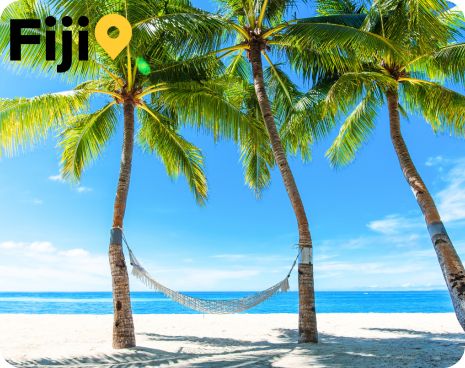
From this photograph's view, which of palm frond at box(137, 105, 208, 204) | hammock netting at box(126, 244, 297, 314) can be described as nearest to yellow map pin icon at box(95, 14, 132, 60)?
palm frond at box(137, 105, 208, 204)

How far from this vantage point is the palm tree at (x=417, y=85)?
435cm

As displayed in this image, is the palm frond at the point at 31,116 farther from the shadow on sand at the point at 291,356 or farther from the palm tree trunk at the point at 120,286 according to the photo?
the shadow on sand at the point at 291,356

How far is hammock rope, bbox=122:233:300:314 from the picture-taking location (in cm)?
456

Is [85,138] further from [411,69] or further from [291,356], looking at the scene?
[411,69]

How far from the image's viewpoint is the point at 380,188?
38.7m

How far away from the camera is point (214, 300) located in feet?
15.2

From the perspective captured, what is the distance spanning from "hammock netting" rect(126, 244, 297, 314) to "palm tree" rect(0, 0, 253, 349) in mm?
183

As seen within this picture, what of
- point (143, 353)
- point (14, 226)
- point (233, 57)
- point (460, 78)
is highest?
point (14, 226)

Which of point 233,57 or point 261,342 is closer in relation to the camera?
point 261,342

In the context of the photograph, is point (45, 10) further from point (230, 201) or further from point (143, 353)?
point (230, 201)

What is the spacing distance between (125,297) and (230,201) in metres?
35.6

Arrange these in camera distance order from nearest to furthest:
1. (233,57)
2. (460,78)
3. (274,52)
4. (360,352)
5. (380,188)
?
(360,352) < (460,78) < (274,52) < (233,57) < (380,188)

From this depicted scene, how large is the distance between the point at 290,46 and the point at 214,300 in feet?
9.97

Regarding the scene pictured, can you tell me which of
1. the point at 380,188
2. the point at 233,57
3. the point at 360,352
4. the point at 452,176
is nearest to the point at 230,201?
the point at 380,188
